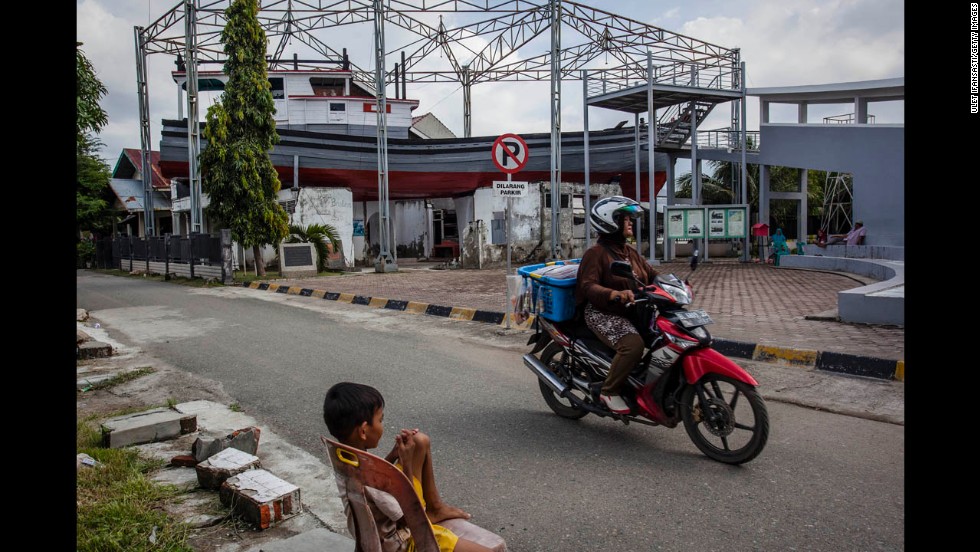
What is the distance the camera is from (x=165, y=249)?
2108 cm

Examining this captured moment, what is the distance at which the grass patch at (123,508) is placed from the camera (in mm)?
2809

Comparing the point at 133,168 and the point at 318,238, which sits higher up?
the point at 133,168

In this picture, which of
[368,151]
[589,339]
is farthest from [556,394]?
[368,151]

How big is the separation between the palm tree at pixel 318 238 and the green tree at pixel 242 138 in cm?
143

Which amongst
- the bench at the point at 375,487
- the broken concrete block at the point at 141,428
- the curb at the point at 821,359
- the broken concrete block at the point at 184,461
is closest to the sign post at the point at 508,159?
the curb at the point at 821,359

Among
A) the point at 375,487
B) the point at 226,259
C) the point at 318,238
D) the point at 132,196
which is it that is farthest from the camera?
the point at 132,196

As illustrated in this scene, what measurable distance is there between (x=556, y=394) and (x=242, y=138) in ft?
55.9

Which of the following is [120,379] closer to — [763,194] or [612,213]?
[612,213]

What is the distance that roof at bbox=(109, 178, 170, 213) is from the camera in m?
32.0

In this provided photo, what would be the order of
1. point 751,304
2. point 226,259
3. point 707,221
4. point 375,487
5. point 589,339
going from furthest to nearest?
point 707,221
point 226,259
point 751,304
point 589,339
point 375,487

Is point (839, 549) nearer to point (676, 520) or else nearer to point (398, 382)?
point (676, 520)

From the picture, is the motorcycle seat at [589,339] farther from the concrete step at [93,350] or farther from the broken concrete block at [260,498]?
the concrete step at [93,350]

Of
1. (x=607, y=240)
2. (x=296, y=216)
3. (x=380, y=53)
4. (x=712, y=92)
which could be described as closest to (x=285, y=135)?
(x=296, y=216)
